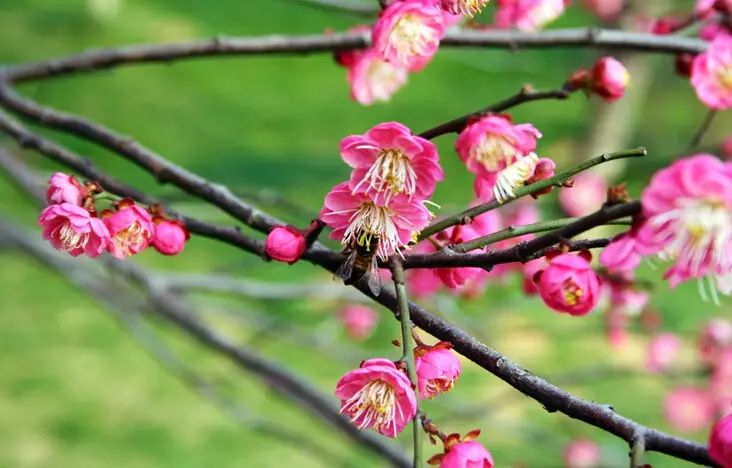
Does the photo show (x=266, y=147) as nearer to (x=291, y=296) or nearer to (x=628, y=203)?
(x=291, y=296)

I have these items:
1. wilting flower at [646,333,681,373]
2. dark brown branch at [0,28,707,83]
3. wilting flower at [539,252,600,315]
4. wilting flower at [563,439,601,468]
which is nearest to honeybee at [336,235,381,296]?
wilting flower at [539,252,600,315]

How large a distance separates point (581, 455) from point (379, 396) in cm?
205

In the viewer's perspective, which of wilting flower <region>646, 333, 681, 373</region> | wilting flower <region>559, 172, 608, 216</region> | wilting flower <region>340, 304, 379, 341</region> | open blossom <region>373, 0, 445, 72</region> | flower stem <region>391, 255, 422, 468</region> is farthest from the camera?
wilting flower <region>340, 304, 379, 341</region>

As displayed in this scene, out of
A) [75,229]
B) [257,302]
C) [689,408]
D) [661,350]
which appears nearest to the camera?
[75,229]

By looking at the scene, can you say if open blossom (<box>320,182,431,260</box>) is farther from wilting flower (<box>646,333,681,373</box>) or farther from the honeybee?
wilting flower (<box>646,333,681,373</box>)

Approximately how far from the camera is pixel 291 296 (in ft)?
7.59

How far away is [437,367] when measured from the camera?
81 centimetres

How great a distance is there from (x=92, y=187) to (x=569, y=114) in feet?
26.1

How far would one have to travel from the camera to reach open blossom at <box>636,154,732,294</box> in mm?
642

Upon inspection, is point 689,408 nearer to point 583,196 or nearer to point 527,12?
point 583,196

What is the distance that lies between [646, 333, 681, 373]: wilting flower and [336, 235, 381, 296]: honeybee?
7.57ft

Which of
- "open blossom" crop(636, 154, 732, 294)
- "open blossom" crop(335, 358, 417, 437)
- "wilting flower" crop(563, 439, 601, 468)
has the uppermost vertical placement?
"wilting flower" crop(563, 439, 601, 468)

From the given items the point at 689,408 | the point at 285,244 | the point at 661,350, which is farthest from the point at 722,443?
the point at 689,408

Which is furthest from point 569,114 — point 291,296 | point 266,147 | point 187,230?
point 187,230
